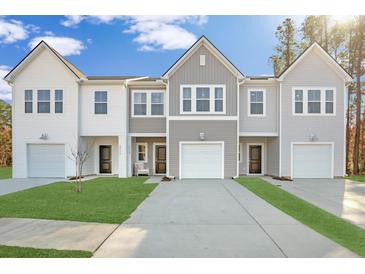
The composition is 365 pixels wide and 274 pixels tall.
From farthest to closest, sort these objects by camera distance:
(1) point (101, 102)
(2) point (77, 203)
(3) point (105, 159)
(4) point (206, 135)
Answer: (3) point (105, 159)
(1) point (101, 102)
(4) point (206, 135)
(2) point (77, 203)

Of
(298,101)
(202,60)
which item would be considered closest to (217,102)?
(202,60)

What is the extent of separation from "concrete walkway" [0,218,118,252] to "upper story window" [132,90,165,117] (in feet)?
34.3

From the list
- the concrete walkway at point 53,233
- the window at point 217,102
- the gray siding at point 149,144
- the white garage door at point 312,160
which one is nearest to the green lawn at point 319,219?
the concrete walkway at point 53,233

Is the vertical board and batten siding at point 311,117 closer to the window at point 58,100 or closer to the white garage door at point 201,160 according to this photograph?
the white garage door at point 201,160

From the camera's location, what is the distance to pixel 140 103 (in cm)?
1641

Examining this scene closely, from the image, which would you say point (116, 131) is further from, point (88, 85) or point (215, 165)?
point (215, 165)

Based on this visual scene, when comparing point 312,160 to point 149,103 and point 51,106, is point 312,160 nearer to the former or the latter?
point 149,103

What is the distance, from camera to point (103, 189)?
453 inches

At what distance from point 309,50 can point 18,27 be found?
15172 mm

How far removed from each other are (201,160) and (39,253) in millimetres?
11498

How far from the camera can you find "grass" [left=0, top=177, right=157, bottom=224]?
7059 mm
